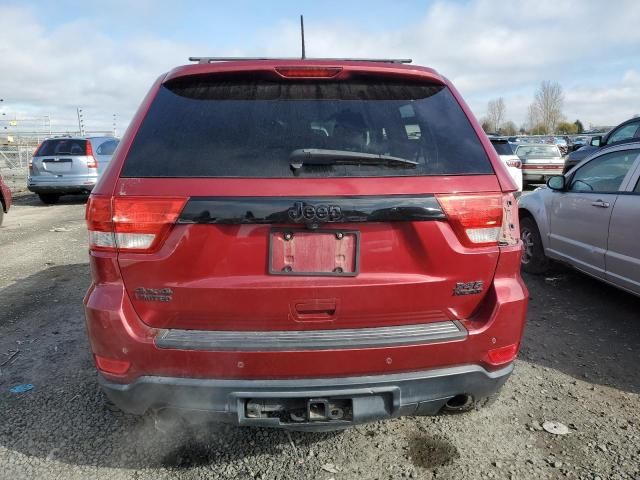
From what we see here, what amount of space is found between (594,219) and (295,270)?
377 centimetres

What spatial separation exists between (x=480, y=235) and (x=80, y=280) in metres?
5.02

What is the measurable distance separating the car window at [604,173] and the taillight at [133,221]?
4.17 meters

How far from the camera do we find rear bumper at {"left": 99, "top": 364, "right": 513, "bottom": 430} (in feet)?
6.49

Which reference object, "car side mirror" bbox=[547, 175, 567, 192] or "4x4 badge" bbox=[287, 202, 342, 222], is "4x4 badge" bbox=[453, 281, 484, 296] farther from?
"car side mirror" bbox=[547, 175, 567, 192]

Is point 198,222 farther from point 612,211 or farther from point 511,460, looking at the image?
point 612,211

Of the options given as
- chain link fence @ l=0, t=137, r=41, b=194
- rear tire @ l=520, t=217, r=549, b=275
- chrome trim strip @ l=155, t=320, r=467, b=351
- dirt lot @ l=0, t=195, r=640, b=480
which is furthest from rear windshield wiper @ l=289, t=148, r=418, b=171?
chain link fence @ l=0, t=137, r=41, b=194

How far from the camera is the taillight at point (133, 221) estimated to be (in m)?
1.99

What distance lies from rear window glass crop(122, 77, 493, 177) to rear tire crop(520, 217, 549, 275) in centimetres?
401

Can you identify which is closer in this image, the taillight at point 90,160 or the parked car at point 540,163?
the taillight at point 90,160

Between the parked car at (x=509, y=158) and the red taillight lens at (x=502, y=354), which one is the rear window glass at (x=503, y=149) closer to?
the parked car at (x=509, y=158)

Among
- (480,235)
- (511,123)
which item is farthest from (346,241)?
(511,123)

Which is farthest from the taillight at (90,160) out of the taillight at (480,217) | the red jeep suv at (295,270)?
the taillight at (480,217)

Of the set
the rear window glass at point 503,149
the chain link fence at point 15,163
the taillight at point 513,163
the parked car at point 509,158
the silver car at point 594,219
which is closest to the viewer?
the silver car at point 594,219

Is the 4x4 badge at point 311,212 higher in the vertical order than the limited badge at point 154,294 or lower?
higher
